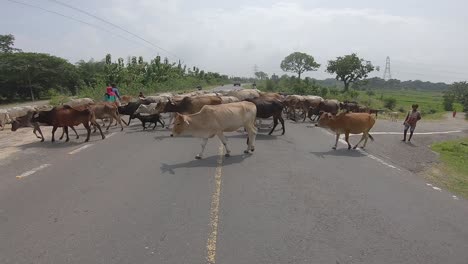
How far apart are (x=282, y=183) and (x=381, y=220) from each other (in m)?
2.49

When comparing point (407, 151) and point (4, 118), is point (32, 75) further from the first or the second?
point (407, 151)

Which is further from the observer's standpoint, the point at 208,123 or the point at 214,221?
the point at 208,123

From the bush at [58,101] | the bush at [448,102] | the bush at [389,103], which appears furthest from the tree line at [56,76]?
the bush at [448,102]

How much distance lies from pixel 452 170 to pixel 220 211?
8.17m

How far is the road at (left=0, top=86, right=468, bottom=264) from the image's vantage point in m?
5.35

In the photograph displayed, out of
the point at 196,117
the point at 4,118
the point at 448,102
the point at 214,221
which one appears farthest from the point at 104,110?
the point at 448,102

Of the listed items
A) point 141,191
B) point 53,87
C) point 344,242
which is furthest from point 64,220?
point 53,87

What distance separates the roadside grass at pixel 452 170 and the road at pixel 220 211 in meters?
0.72

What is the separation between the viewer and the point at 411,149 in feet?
48.3

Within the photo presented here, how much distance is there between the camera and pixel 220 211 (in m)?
6.74

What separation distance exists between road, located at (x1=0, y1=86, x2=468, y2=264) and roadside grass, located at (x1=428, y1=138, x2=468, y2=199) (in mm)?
715

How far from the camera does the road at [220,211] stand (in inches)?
211

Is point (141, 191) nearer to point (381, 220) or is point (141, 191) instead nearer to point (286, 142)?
point (381, 220)

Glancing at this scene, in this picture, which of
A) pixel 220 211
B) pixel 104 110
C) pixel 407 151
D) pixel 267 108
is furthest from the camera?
pixel 104 110
